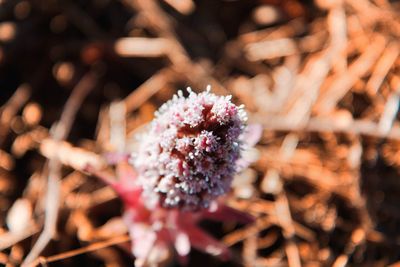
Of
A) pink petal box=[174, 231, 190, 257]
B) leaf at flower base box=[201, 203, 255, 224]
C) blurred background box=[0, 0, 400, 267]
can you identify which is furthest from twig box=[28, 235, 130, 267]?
leaf at flower base box=[201, 203, 255, 224]

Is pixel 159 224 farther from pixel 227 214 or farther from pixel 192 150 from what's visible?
pixel 192 150

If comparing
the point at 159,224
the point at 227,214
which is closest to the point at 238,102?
the point at 227,214

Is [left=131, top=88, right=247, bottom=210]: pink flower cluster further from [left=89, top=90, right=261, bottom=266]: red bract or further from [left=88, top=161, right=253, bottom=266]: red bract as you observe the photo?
[left=88, top=161, right=253, bottom=266]: red bract

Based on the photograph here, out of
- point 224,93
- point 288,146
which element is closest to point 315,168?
point 288,146

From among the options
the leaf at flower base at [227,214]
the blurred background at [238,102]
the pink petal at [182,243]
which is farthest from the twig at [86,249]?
the leaf at flower base at [227,214]

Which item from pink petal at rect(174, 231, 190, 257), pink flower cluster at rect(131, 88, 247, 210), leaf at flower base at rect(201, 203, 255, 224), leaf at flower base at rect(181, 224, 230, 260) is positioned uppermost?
pink flower cluster at rect(131, 88, 247, 210)

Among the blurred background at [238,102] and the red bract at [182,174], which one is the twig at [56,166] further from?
the red bract at [182,174]
